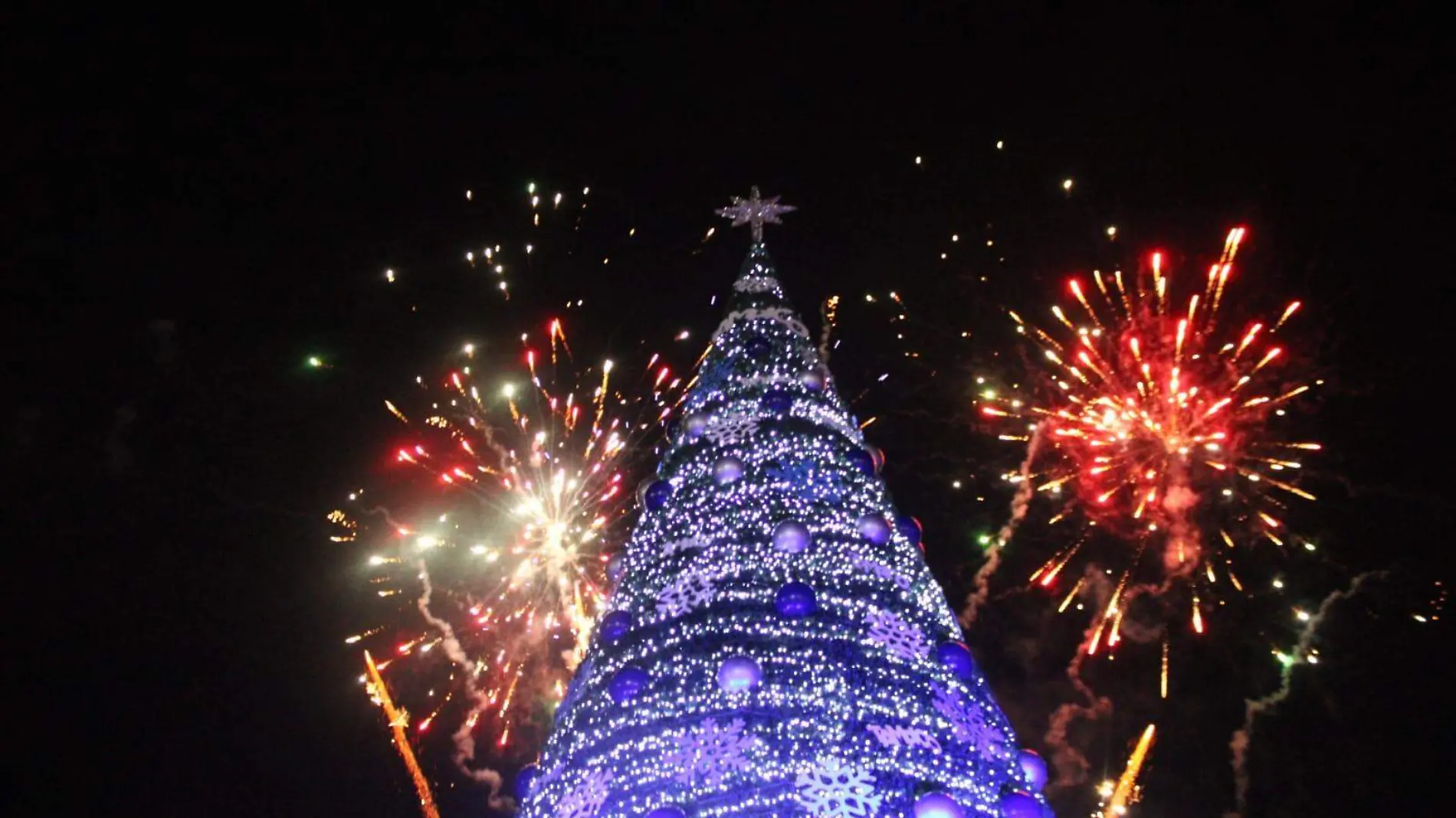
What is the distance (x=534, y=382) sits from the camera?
11.4 m

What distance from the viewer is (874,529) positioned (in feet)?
18.5

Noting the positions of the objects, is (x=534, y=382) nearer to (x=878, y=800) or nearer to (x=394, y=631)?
(x=394, y=631)

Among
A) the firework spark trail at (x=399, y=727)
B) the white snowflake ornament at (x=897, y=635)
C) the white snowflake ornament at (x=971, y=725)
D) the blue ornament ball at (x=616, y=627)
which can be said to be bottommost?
the white snowflake ornament at (x=971, y=725)

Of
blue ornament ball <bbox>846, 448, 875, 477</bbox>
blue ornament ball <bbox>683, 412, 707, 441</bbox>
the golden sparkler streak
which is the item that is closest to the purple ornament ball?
blue ornament ball <bbox>683, 412, 707, 441</bbox>

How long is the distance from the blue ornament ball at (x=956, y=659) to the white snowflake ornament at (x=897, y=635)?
0.08 meters

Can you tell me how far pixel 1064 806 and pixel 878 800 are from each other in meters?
8.16

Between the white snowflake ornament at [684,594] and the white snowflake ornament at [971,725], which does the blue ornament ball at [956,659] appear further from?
the white snowflake ornament at [684,594]

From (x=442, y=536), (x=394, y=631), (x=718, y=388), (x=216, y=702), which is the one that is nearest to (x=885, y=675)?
(x=718, y=388)

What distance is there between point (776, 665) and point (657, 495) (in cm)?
168

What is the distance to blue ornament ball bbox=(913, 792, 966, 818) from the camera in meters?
4.23

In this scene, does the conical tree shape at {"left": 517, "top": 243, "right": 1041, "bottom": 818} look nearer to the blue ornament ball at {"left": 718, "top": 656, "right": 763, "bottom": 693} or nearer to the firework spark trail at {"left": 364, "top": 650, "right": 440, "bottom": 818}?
the blue ornament ball at {"left": 718, "top": 656, "right": 763, "bottom": 693}

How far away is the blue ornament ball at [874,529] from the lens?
5.60 m

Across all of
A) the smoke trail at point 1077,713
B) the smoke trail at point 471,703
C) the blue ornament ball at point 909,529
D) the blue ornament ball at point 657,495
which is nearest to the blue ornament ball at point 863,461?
the blue ornament ball at point 909,529

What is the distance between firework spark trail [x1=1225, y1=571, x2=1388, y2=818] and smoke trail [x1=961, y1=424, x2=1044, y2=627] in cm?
328
